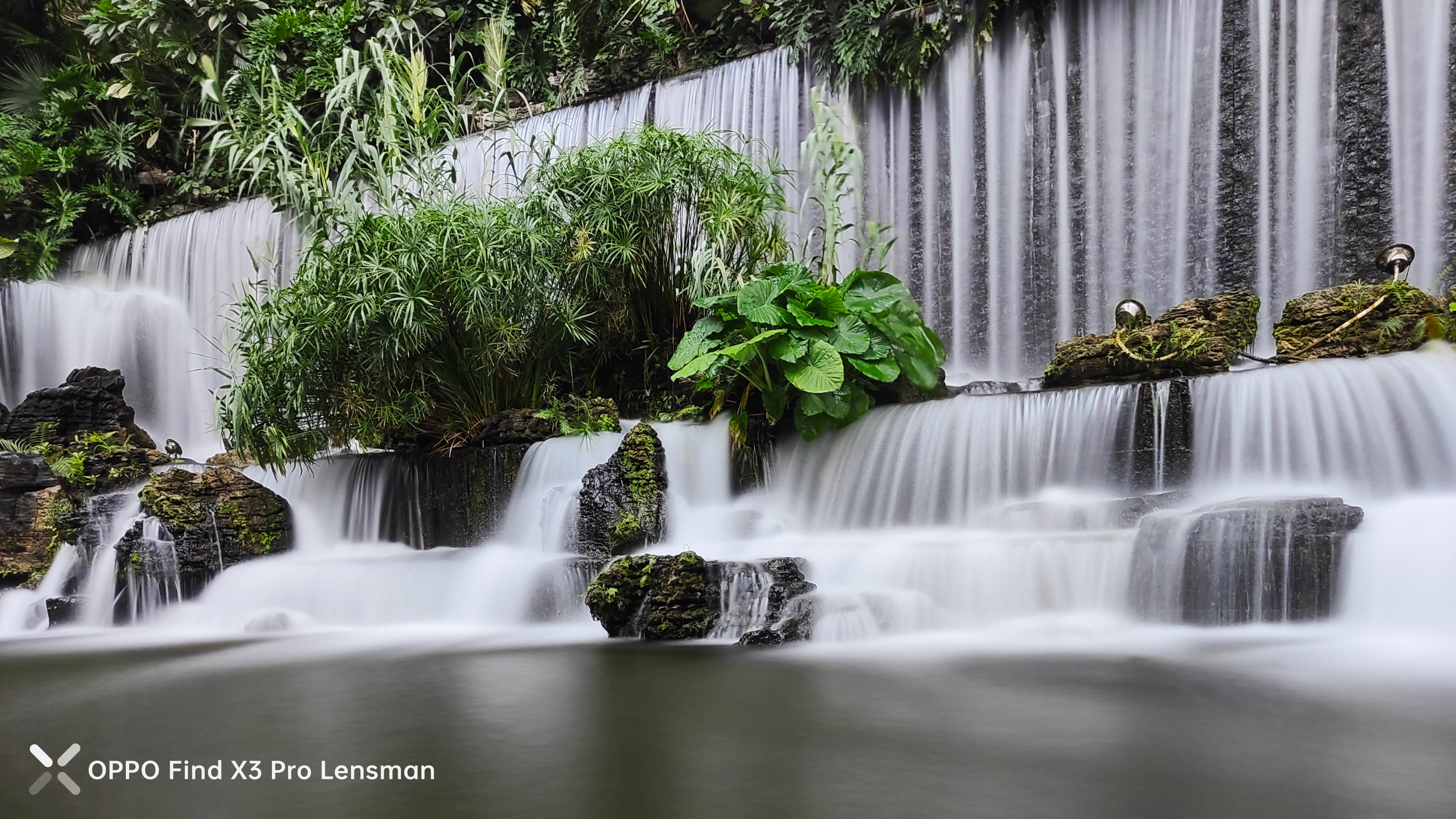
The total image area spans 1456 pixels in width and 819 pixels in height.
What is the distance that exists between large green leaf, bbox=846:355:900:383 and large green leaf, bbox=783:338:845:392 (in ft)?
0.42

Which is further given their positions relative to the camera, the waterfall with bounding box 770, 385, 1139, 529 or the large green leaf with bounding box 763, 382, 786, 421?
the large green leaf with bounding box 763, 382, 786, 421

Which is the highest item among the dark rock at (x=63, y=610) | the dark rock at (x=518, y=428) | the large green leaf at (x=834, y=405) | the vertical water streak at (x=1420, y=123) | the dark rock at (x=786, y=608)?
the vertical water streak at (x=1420, y=123)

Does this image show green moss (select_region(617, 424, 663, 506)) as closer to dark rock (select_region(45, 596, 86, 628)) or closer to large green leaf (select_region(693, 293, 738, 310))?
large green leaf (select_region(693, 293, 738, 310))

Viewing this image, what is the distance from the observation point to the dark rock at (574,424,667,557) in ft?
20.2

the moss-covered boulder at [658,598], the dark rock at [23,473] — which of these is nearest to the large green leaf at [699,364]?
the moss-covered boulder at [658,598]

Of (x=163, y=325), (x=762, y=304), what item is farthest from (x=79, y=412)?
(x=762, y=304)

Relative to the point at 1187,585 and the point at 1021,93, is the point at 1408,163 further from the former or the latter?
the point at 1187,585

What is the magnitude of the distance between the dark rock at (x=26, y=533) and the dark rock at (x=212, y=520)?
2.88 ft

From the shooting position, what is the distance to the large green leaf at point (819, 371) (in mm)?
6266

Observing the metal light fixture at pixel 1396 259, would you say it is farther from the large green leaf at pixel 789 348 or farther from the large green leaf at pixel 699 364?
the large green leaf at pixel 699 364

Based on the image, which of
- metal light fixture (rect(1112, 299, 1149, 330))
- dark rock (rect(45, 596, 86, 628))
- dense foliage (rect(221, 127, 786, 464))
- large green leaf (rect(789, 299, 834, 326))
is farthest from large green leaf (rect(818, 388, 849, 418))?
dark rock (rect(45, 596, 86, 628))

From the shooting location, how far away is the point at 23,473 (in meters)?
7.65

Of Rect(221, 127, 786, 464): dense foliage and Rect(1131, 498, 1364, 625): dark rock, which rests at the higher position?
Rect(221, 127, 786, 464): dense foliage

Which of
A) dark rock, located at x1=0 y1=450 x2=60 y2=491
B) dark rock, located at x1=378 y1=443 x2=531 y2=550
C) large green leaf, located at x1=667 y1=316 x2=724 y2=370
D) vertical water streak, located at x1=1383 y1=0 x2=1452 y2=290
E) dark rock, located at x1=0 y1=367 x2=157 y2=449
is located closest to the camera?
large green leaf, located at x1=667 y1=316 x2=724 y2=370
